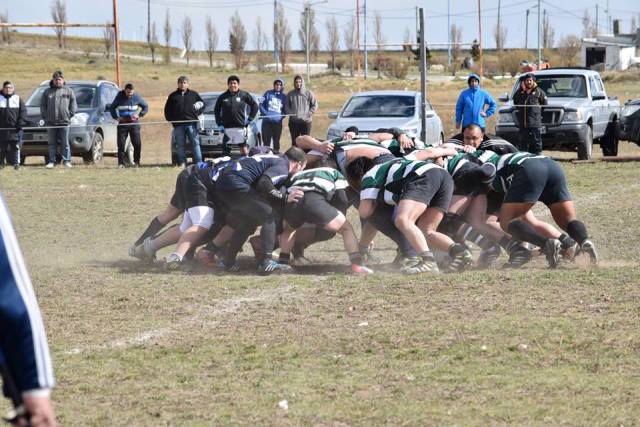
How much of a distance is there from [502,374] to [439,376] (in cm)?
38

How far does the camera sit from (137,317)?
29.3 feet

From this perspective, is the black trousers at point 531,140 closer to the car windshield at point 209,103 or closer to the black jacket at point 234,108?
the black jacket at point 234,108

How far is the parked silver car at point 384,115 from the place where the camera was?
23156 millimetres

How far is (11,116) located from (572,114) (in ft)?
37.1

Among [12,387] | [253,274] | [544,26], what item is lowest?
[253,274]

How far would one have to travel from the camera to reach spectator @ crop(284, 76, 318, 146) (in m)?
23.5

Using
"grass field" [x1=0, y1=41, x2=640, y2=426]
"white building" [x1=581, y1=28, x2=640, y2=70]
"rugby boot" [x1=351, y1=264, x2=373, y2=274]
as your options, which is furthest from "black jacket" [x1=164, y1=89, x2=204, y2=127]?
"white building" [x1=581, y1=28, x2=640, y2=70]

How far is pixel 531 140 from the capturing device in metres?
22.2

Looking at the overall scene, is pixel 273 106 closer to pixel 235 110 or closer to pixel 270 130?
pixel 270 130

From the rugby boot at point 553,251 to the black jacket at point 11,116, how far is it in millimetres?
14053

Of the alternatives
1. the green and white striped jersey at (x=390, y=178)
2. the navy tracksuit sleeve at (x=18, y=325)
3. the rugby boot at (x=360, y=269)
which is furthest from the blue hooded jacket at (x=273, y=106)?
the navy tracksuit sleeve at (x=18, y=325)

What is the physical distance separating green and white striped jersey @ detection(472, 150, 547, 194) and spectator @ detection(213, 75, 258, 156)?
10.7 m

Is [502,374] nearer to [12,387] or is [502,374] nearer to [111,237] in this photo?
[12,387]

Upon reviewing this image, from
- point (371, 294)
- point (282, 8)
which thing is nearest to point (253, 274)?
point (371, 294)
